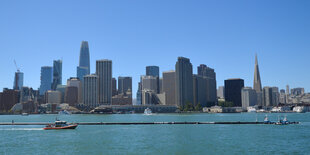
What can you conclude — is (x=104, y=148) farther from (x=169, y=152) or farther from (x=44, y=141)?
(x=44, y=141)

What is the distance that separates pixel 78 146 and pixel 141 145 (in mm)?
13323

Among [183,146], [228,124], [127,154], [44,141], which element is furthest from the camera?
[228,124]

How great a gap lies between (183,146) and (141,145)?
902 cm

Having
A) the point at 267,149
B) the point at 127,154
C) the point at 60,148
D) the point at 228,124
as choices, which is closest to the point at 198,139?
the point at 267,149

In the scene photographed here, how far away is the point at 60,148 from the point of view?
230ft

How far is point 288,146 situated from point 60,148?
4684cm

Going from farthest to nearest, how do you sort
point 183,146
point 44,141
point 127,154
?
point 44,141
point 183,146
point 127,154

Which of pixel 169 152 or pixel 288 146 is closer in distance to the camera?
pixel 169 152

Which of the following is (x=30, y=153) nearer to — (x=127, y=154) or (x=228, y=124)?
(x=127, y=154)

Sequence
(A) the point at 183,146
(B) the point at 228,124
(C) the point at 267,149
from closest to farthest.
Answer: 1. (C) the point at 267,149
2. (A) the point at 183,146
3. (B) the point at 228,124

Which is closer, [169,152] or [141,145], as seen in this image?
[169,152]

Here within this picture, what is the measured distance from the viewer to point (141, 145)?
73375mm

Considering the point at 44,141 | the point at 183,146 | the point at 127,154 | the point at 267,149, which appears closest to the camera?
the point at 127,154

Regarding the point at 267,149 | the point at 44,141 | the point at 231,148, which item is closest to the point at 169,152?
the point at 231,148
